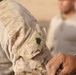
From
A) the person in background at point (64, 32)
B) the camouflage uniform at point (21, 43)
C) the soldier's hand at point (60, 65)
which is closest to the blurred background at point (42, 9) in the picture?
the person in background at point (64, 32)

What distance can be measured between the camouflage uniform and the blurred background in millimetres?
4573

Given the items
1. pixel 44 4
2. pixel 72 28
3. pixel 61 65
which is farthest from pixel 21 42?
pixel 44 4

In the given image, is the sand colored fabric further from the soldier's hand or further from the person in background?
the soldier's hand

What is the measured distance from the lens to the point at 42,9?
6.55m

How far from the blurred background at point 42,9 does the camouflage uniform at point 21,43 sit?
15.0 ft

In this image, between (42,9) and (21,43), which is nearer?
(21,43)

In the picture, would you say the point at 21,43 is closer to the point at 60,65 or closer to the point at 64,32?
the point at 60,65

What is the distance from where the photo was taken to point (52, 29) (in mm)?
4582

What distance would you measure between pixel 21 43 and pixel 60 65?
0.19 meters

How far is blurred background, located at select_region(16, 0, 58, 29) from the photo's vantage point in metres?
6.43

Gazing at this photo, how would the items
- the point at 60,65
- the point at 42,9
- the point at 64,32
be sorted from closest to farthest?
the point at 60,65
the point at 64,32
the point at 42,9

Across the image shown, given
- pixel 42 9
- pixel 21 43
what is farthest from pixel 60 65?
pixel 42 9

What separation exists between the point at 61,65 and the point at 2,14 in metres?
0.36

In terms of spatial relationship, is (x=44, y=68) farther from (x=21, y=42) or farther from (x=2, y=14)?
(x=2, y=14)
